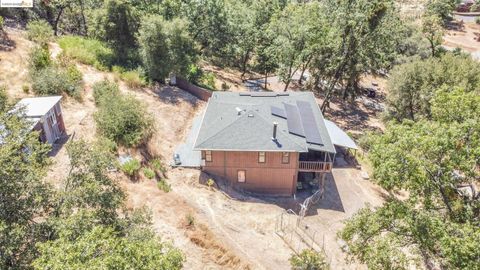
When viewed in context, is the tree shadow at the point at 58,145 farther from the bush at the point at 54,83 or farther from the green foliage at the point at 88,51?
the green foliage at the point at 88,51

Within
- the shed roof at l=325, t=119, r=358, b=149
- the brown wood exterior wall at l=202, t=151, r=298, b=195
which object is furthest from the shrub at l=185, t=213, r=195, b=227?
the shed roof at l=325, t=119, r=358, b=149

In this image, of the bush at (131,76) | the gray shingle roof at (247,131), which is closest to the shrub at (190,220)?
the gray shingle roof at (247,131)

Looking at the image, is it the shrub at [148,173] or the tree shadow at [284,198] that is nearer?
the shrub at [148,173]

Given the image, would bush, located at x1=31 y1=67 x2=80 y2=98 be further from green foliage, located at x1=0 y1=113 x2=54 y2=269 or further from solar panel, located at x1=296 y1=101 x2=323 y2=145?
solar panel, located at x1=296 y1=101 x2=323 y2=145

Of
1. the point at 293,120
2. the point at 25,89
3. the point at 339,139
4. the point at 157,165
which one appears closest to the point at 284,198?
the point at 293,120

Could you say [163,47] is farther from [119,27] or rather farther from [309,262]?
[309,262]
